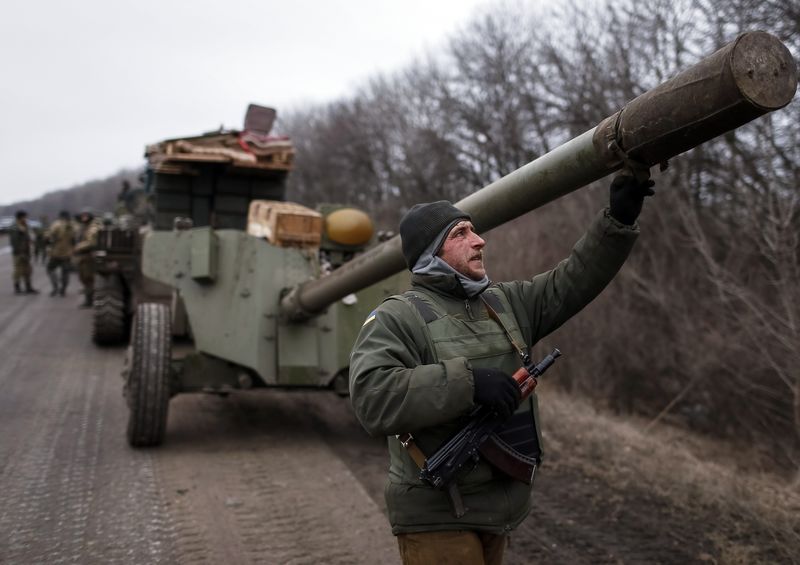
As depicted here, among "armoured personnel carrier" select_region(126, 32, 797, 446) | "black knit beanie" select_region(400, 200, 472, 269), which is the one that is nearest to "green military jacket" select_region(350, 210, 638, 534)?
"black knit beanie" select_region(400, 200, 472, 269)

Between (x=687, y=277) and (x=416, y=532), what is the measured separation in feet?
29.4

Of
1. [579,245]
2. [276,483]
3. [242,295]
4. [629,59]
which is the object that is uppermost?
[629,59]

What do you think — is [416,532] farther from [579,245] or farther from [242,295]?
[242,295]

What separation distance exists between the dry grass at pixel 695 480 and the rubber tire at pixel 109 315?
5.63m

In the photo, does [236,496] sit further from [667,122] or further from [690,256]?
[690,256]

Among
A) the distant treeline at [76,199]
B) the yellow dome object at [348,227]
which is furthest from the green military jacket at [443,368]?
the distant treeline at [76,199]

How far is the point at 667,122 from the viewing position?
239 cm

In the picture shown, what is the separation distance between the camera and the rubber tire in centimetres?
1049

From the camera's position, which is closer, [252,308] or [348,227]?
[252,308]

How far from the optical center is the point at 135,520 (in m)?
4.78

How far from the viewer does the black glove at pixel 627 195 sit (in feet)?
8.75

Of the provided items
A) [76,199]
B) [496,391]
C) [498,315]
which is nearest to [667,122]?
[498,315]

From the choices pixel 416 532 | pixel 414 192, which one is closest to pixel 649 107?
pixel 416 532

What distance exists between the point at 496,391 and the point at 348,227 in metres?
4.74
